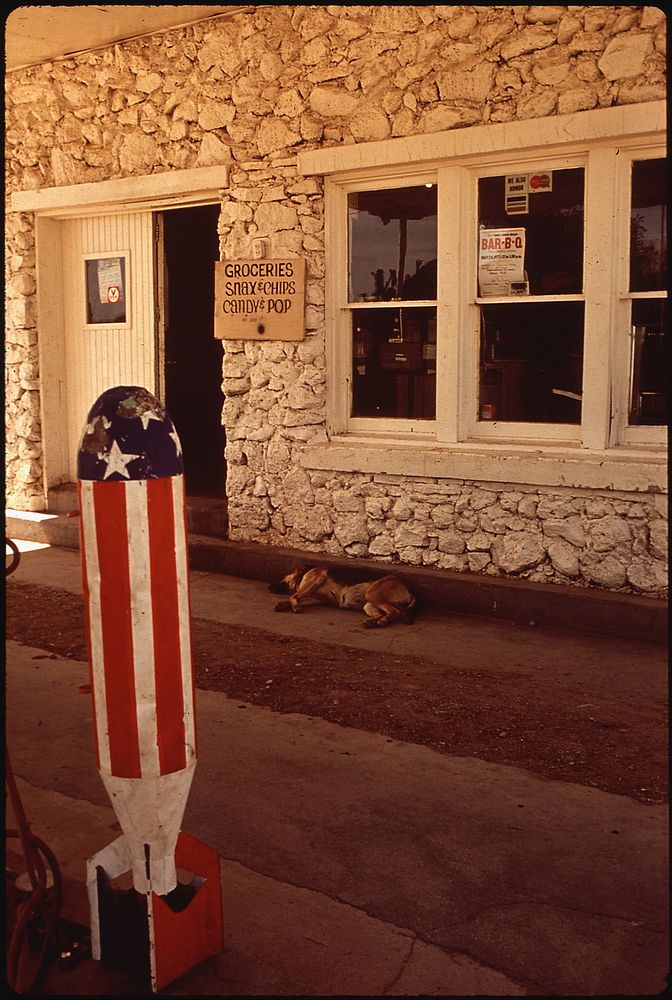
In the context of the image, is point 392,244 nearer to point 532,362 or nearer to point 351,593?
point 532,362

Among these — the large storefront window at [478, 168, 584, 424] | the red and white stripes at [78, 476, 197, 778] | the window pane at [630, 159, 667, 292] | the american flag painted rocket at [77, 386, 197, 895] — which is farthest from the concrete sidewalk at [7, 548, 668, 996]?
the window pane at [630, 159, 667, 292]

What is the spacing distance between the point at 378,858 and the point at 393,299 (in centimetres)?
437

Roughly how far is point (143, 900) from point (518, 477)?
411 cm

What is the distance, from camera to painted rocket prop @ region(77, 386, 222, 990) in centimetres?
239

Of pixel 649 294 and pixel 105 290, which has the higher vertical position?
pixel 105 290

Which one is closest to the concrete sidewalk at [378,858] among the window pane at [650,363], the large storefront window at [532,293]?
the window pane at [650,363]

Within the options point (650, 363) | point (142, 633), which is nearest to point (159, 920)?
point (142, 633)

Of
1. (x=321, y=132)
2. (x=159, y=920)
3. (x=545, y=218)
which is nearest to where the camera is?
(x=159, y=920)

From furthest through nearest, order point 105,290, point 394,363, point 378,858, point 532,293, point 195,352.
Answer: point 195,352, point 105,290, point 394,363, point 532,293, point 378,858

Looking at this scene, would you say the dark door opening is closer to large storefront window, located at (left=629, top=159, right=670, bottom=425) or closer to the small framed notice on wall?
the small framed notice on wall

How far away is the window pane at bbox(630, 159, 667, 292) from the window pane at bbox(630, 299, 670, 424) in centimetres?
14

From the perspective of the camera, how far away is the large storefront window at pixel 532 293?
19.7 ft

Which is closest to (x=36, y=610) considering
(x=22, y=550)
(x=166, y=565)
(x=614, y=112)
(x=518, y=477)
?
(x=22, y=550)

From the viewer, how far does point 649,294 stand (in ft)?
18.8
